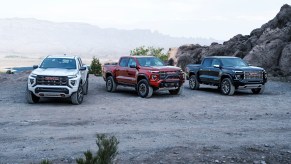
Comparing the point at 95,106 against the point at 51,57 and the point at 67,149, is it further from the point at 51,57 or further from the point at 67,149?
the point at 67,149

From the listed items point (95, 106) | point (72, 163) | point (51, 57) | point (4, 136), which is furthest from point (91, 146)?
point (51, 57)

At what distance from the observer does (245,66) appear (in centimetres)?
2128

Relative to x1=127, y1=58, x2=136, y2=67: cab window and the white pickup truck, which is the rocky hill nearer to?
x1=127, y1=58, x2=136, y2=67: cab window

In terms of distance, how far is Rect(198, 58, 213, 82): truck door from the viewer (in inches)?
872

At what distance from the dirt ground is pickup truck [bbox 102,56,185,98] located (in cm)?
70

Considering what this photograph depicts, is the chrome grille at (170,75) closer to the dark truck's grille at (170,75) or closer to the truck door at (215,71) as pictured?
the dark truck's grille at (170,75)

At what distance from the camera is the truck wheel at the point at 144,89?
19.3 m

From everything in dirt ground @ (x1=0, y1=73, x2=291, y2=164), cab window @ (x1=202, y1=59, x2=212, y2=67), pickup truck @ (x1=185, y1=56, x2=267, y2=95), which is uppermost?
cab window @ (x1=202, y1=59, x2=212, y2=67)

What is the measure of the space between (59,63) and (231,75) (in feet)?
27.1

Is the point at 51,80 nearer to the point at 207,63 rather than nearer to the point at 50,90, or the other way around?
the point at 50,90

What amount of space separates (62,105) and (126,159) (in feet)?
29.5

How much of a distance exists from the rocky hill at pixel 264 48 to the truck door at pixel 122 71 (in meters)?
17.2

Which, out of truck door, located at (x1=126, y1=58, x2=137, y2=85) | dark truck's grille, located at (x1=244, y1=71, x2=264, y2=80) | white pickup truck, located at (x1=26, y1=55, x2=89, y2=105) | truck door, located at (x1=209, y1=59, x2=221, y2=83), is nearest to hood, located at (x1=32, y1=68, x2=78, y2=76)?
white pickup truck, located at (x1=26, y1=55, x2=89, y2=105)

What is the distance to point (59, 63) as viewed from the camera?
1833 centimetres
